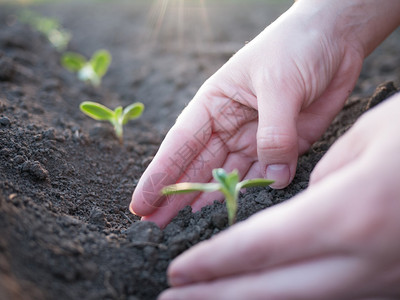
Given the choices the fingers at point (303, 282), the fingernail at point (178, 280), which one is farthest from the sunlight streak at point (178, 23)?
the fingers at point (303, 282)

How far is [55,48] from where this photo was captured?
4.39 m

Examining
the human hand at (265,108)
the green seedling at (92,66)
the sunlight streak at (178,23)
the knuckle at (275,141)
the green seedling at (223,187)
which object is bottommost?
the green seedling at (223,187)

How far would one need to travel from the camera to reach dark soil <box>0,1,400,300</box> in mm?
1148

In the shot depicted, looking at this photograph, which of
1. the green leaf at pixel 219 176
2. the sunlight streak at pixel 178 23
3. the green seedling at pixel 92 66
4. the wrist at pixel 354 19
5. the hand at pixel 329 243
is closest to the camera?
the hand at pixel 329 243

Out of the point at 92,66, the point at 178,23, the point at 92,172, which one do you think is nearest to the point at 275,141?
the point at 92,172

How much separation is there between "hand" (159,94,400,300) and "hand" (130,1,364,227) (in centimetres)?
53

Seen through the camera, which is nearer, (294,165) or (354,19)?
Result: (294,165)

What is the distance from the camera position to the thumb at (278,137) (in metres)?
1.44

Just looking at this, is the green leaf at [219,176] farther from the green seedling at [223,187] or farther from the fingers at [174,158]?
the fingers at [174,158]

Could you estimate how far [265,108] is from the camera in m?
1.48

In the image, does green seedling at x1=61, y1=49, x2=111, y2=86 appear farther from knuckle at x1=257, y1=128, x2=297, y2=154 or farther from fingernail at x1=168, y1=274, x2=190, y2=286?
fingernail at x1=168, y1=274, x2=190, y2=286

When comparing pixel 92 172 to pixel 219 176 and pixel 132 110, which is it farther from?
pixel 219 176

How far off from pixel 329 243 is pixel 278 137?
611mm

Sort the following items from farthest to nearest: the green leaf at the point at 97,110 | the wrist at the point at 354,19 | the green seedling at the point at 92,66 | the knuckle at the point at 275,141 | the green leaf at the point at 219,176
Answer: the green seedling at the point at 92,66 < the green leaf at the point at 97,110 < the wrist at the point at 354,19 < the knuckle at the point at 275,141 < the green leaf at the point at 219,176
